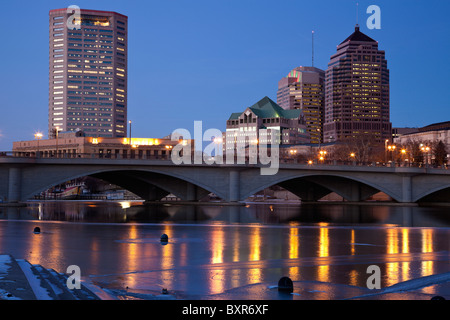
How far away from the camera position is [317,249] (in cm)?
2388

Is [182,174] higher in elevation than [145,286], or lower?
higher

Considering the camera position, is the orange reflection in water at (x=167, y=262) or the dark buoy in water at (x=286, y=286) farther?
the orange reflection in water at (x=167, y=262)

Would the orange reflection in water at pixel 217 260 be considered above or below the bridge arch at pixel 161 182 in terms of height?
below

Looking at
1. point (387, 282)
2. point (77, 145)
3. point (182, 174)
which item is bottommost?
point (387, 282)

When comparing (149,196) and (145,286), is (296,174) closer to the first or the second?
(149,196)

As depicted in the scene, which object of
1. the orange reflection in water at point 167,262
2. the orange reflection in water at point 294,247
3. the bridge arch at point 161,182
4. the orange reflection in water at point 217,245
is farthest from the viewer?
the bridge arch at point 161,182

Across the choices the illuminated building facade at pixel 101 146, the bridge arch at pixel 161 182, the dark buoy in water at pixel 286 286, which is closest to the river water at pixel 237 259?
the dark buoy in water at pixel 286 286

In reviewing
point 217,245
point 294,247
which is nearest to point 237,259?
point 217,245

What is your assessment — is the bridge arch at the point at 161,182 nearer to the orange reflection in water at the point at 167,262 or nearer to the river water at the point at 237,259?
the river water at the point at 237,259
